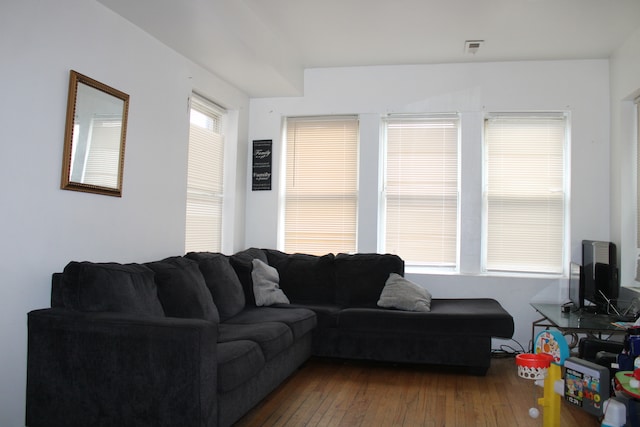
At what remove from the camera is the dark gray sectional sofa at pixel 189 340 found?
252 centimetres

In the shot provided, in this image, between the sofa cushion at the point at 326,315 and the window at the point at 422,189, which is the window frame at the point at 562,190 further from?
the sofa cushion at the point at 326,315

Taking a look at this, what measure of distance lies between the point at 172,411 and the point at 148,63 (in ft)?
8.33

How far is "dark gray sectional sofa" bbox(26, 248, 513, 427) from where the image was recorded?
252cm

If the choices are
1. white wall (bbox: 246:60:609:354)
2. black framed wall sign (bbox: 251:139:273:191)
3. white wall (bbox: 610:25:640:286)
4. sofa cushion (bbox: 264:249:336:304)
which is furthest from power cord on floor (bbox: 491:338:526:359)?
black framed wall sign (bbox: 251:139:273:191)

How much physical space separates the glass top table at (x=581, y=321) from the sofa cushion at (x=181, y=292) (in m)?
2.59

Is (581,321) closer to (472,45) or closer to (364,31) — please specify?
(472,45)

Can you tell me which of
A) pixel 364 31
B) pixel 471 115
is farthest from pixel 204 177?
pixel 471 115

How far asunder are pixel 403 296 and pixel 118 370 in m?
2.63

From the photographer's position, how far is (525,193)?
5195mm

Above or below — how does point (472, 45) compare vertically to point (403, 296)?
above

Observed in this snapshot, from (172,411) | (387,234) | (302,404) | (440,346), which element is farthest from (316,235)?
(172,411)

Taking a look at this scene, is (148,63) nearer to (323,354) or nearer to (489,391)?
(323,354)

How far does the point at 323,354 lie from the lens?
4.44 meters

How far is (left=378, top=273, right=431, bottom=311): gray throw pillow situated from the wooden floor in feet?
1.70
